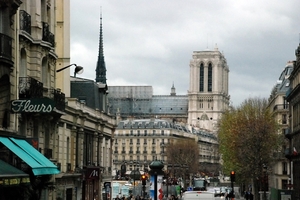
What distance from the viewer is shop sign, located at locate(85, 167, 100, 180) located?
61.2 m

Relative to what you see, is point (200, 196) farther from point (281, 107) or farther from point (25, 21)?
point (281, 107)

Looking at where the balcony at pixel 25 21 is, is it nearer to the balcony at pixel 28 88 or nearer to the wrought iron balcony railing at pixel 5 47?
the balcony at pixel 28 88

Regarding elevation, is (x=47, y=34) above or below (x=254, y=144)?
above

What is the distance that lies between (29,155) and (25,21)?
25.5 feet

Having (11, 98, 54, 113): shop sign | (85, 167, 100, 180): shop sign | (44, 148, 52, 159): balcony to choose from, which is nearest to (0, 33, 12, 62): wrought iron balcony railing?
(11, 98, 54, 113): shop sign

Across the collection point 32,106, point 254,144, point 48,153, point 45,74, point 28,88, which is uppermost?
point 45,74

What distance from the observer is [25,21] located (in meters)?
36.8

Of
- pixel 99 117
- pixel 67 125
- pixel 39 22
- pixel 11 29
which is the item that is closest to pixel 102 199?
pixel 99 117

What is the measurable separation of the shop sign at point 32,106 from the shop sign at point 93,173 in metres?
28.9

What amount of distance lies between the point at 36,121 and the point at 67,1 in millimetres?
14180

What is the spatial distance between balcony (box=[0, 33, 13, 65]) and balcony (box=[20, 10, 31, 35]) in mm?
4152

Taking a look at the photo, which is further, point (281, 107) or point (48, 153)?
point (281, 107)

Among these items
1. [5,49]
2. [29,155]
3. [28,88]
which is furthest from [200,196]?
[5,49]

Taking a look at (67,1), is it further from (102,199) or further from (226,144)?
(226,144)
